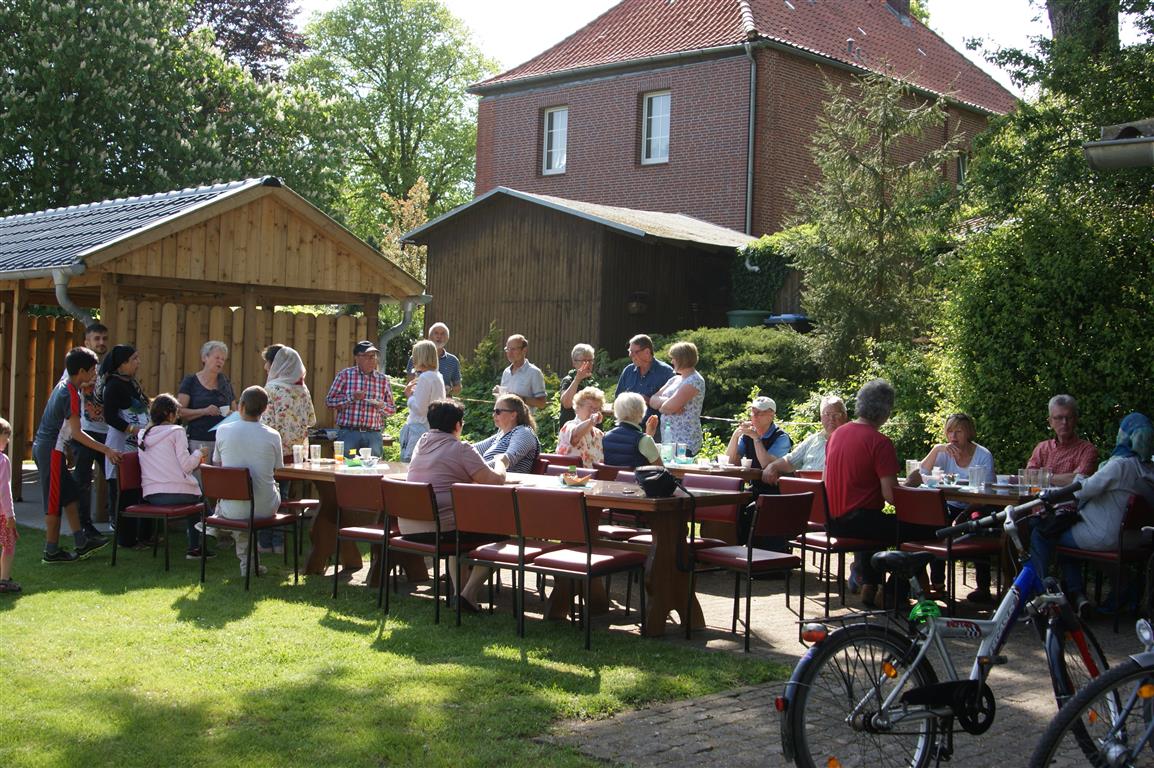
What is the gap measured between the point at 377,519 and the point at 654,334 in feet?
44.8

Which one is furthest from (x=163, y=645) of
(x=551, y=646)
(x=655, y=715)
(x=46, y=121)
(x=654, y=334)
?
(x=46, y=121)

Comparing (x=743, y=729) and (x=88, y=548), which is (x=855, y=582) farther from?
(x=88, y=548)

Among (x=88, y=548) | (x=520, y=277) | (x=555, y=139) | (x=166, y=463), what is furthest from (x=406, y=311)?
(x=555, y=139)

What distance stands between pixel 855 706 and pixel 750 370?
14418 millimetres

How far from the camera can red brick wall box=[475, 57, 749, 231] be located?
1109 inches

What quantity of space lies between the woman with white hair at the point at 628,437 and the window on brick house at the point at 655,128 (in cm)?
2053

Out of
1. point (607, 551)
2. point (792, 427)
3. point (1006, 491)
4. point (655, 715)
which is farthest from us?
point (792, 427)

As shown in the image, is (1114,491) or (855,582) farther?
(855,582)

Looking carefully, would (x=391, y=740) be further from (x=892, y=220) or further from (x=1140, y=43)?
(x=892, y=220)

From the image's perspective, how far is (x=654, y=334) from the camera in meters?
23.9

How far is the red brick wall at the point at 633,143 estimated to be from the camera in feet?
92.4

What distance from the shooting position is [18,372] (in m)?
13.9

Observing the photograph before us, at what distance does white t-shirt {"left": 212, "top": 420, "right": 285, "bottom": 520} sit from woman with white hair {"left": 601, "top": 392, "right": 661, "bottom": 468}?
2.63m

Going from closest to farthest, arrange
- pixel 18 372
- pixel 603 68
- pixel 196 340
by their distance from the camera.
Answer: pixel 196 340
pixel 18 372
pixel 603 68
